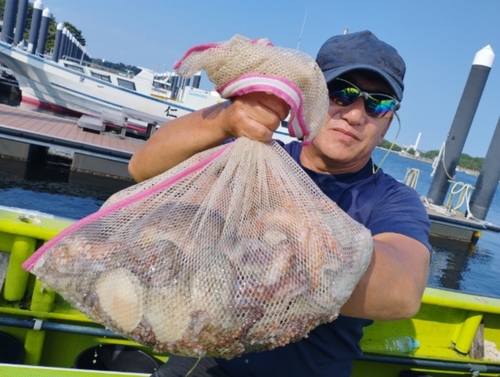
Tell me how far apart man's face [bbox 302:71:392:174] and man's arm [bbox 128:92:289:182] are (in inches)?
25.2

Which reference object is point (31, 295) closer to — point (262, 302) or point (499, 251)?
point (262, 302)

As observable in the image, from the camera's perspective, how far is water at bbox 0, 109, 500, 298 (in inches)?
396

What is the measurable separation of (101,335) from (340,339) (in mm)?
1616

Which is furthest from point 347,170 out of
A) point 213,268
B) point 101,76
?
point 101,76

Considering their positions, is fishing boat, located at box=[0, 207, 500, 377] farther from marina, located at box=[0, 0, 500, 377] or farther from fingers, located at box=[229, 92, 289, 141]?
fingers, located at box=[229, 92, 289, 141]

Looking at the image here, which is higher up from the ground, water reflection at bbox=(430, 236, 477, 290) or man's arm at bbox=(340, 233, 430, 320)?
man's arm at bbox=(340, 233, 430, 320)

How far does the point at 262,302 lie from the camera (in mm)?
1205

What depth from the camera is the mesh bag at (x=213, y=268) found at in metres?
1.21

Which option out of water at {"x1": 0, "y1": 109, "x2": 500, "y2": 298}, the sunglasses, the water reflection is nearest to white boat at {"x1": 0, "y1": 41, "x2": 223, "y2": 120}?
water at {"x1": 0, "y1": 109, "x2": 500, "y2": 298}

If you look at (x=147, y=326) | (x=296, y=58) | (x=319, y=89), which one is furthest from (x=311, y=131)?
(x=147, y=326)

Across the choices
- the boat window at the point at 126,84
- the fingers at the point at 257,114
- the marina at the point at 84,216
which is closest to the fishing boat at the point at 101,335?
the marina at the point at 84,216

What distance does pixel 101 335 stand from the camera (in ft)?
9.67

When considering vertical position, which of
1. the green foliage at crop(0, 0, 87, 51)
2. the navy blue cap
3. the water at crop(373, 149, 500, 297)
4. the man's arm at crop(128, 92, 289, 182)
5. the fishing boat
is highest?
the green foliage at crop(0, 0, 87, 51)

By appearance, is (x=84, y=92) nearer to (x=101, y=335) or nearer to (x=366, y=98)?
(x=101, y=335)
